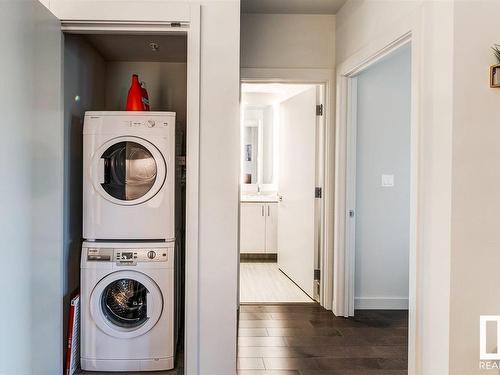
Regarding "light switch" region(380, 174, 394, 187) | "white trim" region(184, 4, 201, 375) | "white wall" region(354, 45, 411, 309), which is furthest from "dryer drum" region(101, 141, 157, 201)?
"light switch" region(380, 174, 394, 187)

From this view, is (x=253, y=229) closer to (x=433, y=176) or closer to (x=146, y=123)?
(x=146, y=123)

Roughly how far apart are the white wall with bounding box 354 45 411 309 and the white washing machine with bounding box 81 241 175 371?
6.18ft

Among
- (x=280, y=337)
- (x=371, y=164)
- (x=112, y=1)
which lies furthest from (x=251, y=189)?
(x=112, y=1)

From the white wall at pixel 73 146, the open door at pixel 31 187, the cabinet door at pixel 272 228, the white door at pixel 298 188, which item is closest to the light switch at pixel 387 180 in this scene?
the white door at pixel 298 188

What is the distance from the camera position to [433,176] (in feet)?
6.56

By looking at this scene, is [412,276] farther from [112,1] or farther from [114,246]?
[112,1]

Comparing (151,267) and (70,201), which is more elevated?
(70,201)

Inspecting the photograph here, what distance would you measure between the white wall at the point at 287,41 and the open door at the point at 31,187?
181 cm

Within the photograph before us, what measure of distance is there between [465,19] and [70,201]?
241 cm

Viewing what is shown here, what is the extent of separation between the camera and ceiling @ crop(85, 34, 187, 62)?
267 centimetres

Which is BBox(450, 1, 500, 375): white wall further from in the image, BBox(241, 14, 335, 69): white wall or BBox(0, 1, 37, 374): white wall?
BBox(0, 1, 37, 374): white wall

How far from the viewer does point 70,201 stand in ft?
8.02

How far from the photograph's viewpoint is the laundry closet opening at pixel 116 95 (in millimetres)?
2396

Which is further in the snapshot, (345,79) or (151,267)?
(345,79)
